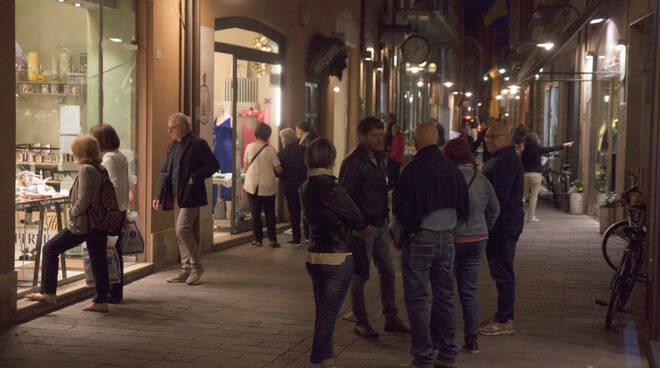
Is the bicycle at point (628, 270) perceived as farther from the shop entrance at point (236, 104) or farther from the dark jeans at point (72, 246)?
the shop entrance at point (236, 104)

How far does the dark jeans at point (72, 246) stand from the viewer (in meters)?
8.41

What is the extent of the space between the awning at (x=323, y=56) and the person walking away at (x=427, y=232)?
1048 cm

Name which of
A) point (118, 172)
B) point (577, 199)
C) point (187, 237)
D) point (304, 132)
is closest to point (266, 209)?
point (304, 132)

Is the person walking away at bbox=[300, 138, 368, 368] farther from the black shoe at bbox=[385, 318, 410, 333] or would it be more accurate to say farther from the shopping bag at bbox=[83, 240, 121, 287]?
the shopping bag at bbox=[83, 240, 121, 287]

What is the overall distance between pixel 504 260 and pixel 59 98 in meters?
5.29

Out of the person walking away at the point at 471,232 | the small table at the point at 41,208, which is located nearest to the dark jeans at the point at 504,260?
the person walking away at the point at 471,232

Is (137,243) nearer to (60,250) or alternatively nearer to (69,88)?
(60,250)

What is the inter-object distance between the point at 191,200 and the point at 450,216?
13.4ft

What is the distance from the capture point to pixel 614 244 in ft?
43.2

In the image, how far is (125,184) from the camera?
920 cm

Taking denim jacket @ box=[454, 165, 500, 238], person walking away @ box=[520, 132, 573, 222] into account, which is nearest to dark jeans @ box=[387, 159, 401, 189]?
person walking away @ box=[520, 132, 573, 222]

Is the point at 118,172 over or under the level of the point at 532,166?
over

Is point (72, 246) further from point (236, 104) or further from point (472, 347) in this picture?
point (236, 104)

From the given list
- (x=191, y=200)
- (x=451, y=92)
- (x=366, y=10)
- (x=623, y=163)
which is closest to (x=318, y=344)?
(x=191, y=200)
